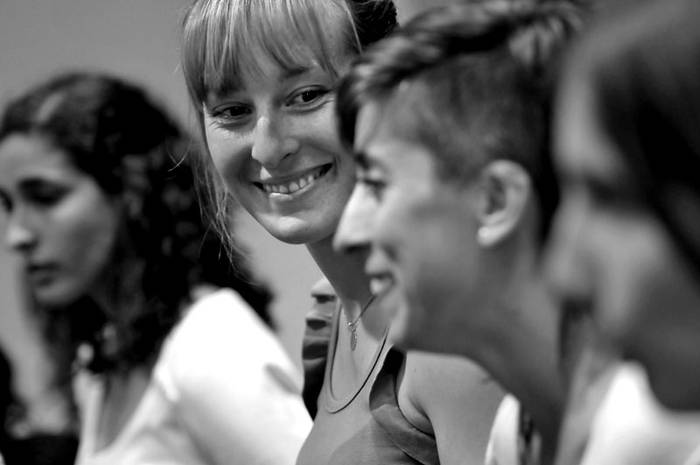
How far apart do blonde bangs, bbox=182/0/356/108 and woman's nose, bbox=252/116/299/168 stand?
7cm

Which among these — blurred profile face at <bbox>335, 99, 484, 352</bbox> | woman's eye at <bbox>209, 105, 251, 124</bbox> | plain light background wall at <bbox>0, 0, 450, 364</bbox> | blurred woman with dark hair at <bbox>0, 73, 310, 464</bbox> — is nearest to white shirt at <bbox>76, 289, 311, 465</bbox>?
blurred woman with dark hair at <bbox>0, 73, 310, 464</bbox>

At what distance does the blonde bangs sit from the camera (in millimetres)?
1884

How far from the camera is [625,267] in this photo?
0.97 m

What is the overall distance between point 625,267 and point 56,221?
1.48m

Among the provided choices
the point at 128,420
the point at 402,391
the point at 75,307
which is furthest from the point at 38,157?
the point at 402,391

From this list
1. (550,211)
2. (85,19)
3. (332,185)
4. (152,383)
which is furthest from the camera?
(85,19)

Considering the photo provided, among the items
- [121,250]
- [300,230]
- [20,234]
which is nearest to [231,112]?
[300,230]

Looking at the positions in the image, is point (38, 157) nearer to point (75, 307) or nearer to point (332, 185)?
point (75, 307)

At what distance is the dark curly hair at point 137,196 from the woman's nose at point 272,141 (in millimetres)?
350

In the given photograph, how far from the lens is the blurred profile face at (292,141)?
1899mm

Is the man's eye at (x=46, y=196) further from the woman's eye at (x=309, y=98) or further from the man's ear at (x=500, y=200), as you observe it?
the man's ear at (x=500, y=200)

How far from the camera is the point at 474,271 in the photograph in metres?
1.26

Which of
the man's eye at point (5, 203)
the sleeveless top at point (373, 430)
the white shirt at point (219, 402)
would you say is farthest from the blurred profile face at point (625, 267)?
the man's eye at point (5, 203)

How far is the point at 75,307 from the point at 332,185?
75cm
